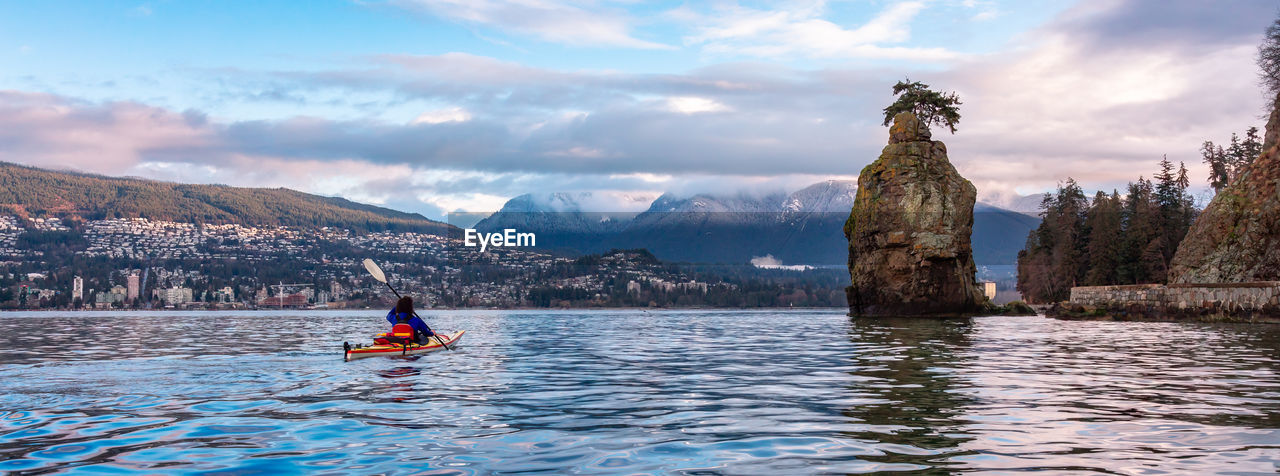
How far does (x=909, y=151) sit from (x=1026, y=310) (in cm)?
1972

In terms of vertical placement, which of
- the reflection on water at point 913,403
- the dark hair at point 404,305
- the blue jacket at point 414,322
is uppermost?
the dark hair at point 404,305

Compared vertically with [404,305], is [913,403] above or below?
below

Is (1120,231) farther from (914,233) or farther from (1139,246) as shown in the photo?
(914,233)

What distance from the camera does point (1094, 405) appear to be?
15.9 metres

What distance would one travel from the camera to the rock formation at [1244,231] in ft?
202

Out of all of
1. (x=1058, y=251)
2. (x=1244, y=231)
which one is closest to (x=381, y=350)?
(x=1244, y=231)

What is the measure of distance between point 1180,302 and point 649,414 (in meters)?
61.6

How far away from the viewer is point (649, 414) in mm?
15055

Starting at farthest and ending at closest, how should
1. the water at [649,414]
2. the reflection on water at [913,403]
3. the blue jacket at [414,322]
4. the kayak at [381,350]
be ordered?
1. the blue jacket at [414,322]
2. the kayak at [381,350]
3. the reflection on water at [913,403]
4. the water at [649,414]

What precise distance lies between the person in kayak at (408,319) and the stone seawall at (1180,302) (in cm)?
4950

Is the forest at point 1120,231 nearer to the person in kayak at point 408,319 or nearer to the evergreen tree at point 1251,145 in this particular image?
the evergreen tree at point 1251,145

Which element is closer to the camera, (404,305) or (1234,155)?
(404,305)

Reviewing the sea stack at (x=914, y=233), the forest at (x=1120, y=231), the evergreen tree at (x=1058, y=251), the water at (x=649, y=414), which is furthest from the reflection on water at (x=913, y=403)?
the evergreen tree at (x=1058, y=251)

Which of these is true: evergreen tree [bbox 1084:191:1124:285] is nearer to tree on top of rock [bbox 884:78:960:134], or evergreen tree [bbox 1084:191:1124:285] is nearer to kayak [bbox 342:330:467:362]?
tree on top of rock [bbox 884:78:960:134]
